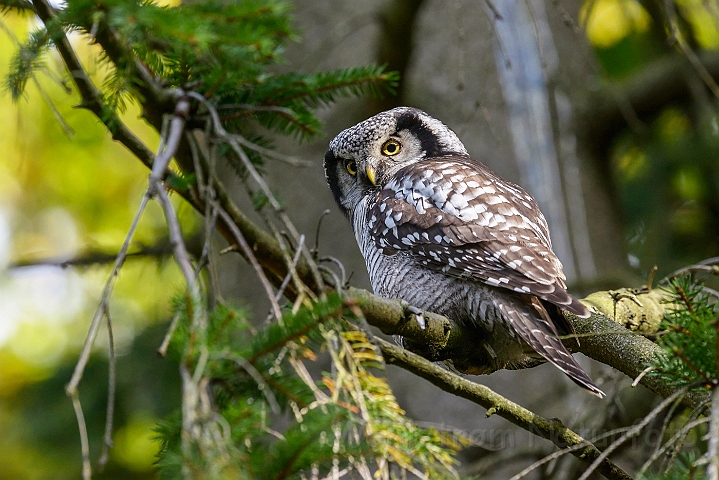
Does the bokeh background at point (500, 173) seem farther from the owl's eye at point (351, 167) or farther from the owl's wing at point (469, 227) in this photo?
the owl's wing at point (469, 227)

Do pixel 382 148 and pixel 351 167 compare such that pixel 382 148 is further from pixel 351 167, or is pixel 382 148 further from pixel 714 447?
pixel 714 447

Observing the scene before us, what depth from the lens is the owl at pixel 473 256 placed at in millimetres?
2627

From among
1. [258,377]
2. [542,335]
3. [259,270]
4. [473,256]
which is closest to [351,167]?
[473,256]

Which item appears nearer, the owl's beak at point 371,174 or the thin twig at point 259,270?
the thin twig at point 259,270

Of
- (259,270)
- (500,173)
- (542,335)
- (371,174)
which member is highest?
(259,270)

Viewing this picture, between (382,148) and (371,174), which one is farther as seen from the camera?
(382,148)

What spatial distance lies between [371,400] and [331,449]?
16 centimetres

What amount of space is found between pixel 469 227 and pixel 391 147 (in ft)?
3.55

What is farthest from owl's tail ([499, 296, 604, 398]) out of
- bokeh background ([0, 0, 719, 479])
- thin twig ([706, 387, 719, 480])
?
bokeh background ([0, 0, 719, 479])

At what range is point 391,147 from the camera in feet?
12.6

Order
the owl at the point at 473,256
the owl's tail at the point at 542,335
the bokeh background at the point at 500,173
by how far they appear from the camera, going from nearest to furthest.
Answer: the owl's tail at the point at 542,335 < the owl at the point at 473,256 < the bokeh background at the point at 500,173

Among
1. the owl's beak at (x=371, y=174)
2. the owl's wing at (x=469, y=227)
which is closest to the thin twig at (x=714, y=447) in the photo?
the owl's wing at (x=469, y=227)

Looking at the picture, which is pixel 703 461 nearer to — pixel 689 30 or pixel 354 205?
pixel 354 205

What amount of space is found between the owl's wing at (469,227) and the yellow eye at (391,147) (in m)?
0.39
